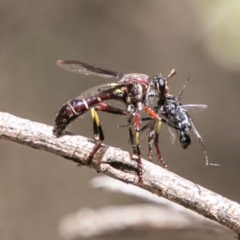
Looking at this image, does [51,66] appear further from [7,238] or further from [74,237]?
[74,237]

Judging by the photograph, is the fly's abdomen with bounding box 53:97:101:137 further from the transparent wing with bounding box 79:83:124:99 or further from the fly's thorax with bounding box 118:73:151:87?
the fly's thorax with bounding box 118:73:151:87

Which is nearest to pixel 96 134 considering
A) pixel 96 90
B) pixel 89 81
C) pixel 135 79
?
pixel 96 90

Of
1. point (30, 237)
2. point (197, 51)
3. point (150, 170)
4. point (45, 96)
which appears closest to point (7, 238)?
point (30, 237)

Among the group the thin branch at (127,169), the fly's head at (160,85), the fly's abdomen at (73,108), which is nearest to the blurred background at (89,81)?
the fly's head at (160,85)

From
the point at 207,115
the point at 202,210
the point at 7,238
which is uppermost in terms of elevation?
the point at 207,115

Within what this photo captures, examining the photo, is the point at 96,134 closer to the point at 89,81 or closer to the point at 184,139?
the point at 184,139

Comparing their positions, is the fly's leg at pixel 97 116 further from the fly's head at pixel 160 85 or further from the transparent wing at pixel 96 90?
the fly's head at pixel 160 85

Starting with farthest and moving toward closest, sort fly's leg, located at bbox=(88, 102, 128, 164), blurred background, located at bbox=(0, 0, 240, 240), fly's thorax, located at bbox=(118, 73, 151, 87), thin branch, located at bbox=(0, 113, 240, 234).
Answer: blurred background, located at bbox=(0, 0, 240, 240), fly's thorax, located at bbox=(118, 73, 151, 87), fly's leg, located at bbox=(88, 102, 128, 164), thin branch, located at bbox=(0, 113, 240, 234)

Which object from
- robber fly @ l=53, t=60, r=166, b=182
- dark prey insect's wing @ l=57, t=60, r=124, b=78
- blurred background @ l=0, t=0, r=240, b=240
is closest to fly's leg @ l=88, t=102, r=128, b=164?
robber fly @ l=53, t=60, r=166, b=182
